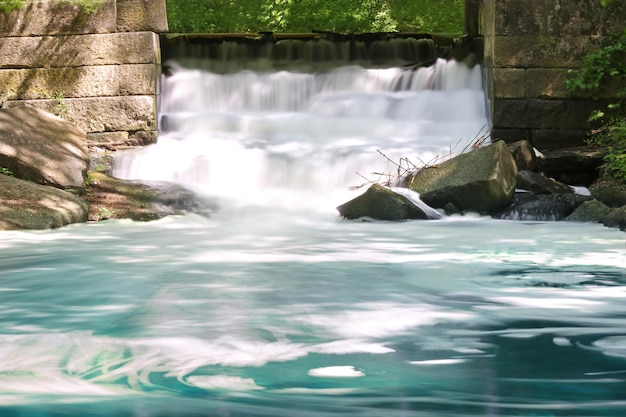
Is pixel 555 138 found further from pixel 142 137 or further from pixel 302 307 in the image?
pixel 302 307

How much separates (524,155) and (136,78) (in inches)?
174

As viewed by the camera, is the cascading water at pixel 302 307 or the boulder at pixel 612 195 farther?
the boulder at pixel 612 195

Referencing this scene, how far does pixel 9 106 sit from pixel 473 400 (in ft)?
28.9

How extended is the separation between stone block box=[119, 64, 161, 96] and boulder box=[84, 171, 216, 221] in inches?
62.2

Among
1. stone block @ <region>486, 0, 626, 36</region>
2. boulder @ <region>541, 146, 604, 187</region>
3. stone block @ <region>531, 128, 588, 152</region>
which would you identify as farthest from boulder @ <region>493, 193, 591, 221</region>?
stone block @ <region>486, 0, 626, 36</region>

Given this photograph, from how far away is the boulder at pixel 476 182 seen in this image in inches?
326

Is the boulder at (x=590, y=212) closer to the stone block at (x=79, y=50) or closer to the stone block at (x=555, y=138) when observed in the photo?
the stone block at (x=555, y=138)

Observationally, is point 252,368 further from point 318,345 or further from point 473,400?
point 473,400

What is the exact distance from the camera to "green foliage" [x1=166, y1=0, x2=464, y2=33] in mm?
20969

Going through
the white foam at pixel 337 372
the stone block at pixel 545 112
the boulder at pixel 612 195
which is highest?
the stone block at pixel 545 112

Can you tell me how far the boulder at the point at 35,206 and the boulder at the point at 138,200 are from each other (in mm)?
260

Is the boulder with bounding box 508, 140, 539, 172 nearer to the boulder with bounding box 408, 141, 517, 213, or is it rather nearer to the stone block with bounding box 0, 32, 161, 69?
the boulder with bounding box 408, 141, 517, 213

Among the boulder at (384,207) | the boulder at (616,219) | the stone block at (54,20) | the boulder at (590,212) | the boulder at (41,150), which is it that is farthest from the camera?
the stone block at (54,20)

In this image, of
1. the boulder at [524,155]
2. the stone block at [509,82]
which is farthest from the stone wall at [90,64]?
the boulder at [524,155]
